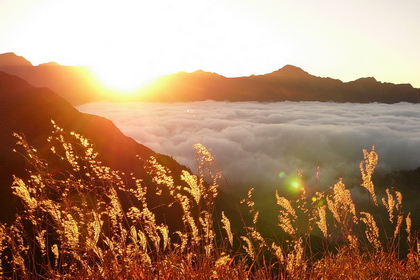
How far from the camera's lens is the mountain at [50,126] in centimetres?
1628

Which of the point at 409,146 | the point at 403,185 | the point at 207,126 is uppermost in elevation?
the point at 207,126

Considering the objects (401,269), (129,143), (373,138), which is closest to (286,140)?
(373,138)

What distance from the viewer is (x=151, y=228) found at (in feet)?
10.1

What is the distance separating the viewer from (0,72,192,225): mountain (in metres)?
16.3

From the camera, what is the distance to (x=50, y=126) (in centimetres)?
1819

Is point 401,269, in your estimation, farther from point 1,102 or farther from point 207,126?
point 207,126

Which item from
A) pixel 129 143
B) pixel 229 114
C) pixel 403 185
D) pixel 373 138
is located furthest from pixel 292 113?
pixel 129 143

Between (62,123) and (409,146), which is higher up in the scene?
(62,123)

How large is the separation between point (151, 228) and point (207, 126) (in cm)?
14380

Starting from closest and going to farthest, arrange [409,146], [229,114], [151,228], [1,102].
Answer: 1. [151,228]
2. [1,102]
3. [409,146]
4. [229,114]

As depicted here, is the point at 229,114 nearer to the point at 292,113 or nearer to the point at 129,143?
the point at 292,113

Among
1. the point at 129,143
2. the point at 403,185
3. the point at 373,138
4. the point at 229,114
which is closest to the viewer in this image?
the point at 129,143

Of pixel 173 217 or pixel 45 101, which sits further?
pixel 45 101

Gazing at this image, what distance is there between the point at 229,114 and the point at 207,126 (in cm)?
3765
